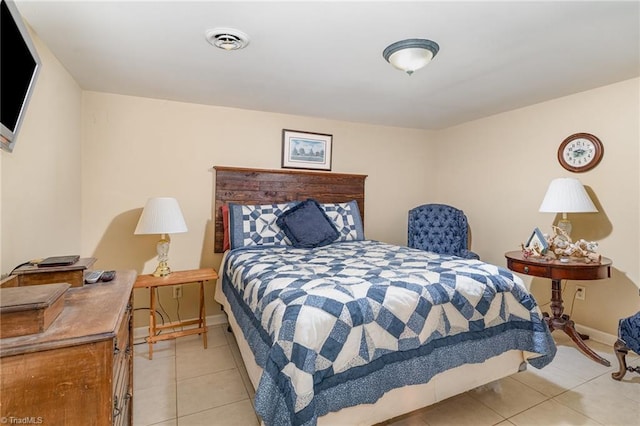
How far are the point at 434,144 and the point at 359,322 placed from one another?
3.67m

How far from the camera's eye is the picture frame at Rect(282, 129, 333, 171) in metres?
3.54

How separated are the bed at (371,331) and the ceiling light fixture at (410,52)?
130cm

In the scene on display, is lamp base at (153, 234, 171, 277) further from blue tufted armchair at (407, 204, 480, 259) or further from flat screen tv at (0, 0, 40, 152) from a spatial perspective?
blue tufted armchair at (407, 204, 480, 259)

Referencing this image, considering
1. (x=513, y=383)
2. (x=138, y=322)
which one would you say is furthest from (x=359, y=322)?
(x=138, y=322)

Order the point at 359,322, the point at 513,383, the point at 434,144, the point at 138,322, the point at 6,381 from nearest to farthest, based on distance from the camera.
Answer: the point at 6,381 → the point at 359,322 → the point at 513,383 → the point at 138,322 → the point at 434,144

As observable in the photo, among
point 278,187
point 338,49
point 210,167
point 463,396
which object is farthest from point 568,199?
point 210,167

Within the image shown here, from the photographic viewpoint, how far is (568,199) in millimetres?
2580

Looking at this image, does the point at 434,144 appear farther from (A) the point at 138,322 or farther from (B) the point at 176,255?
(A) the point at 138,322

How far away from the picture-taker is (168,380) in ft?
7.18

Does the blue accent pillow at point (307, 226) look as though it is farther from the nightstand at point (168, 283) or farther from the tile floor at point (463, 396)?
the tile floor at point (463, 396)

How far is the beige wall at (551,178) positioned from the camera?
2615 millimetres

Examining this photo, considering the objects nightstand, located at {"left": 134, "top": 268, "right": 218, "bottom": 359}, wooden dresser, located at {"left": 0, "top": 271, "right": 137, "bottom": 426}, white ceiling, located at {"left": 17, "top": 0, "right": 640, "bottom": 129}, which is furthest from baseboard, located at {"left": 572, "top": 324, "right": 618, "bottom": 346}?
wooden dresser, located at {"left": 0, "top": 271, "right": 137, "bottom": 426}

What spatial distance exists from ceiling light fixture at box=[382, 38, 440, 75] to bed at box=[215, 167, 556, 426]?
1.30m

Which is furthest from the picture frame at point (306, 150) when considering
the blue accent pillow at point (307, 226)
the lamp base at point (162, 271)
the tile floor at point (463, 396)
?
the tile floor at point (463, 396)
